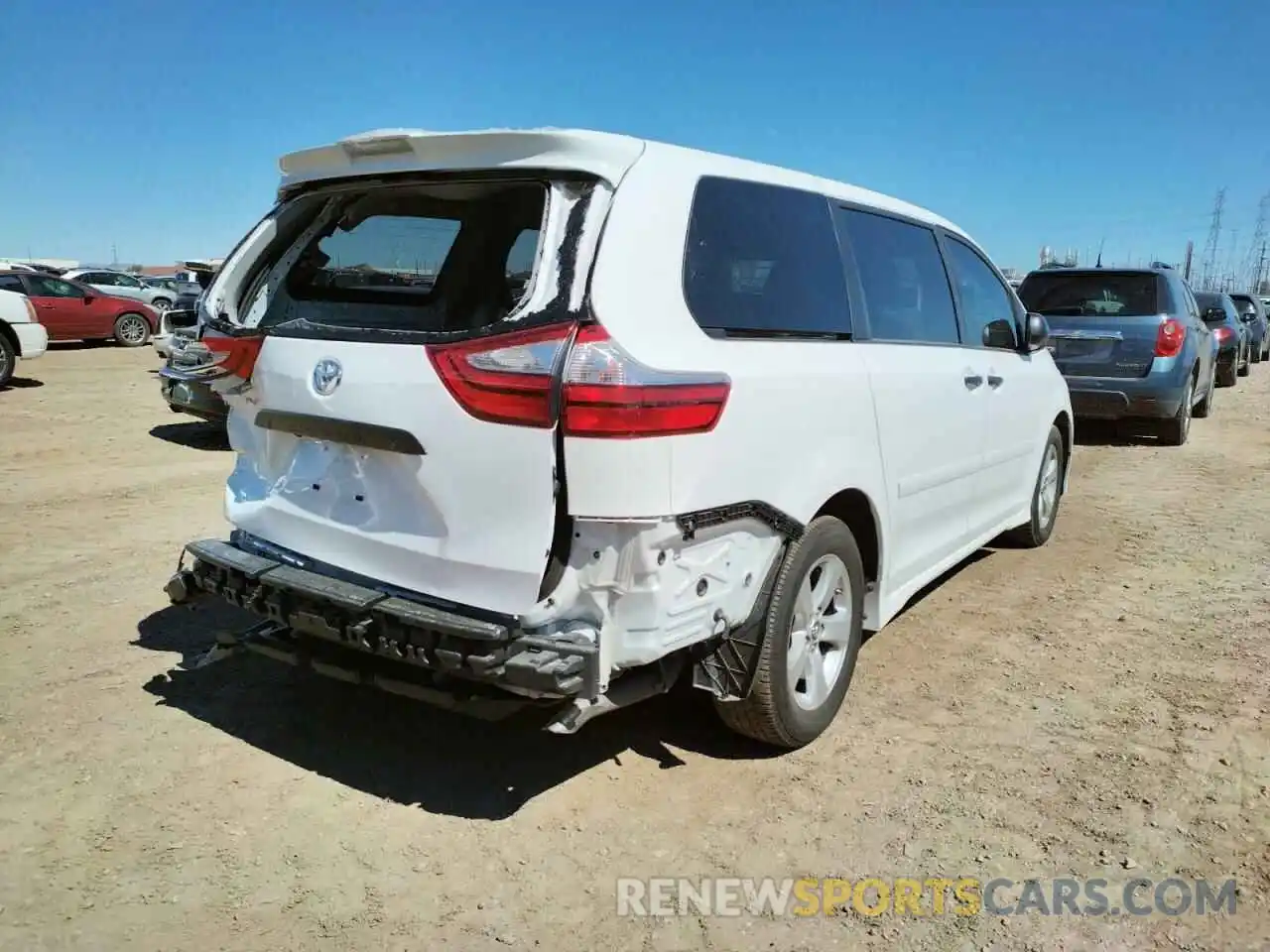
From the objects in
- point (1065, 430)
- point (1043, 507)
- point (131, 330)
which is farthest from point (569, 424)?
point (131, 330)

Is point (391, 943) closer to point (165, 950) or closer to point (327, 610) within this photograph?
point (165, 950)

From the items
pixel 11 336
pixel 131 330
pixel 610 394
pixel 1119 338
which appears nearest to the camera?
pixel 610 394

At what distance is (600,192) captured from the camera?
9.11ft

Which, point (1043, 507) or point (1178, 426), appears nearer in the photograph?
point (1043, 507)

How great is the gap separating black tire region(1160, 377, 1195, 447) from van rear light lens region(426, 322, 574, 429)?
950 centimetres

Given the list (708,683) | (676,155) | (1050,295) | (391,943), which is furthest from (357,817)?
(1050,295)

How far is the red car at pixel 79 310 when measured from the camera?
18.8 m

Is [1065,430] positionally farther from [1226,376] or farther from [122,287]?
[122,287]

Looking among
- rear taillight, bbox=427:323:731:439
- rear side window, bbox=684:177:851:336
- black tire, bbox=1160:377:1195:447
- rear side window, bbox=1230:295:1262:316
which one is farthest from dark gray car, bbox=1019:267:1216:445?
rear side window, bbox=1230:295:1262:316

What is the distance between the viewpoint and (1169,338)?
31.4 ft

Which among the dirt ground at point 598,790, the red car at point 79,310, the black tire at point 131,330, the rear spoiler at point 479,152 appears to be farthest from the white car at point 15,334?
the rear spoiler at point 479,152

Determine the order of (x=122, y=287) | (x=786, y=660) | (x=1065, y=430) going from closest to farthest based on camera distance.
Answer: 1. (x=786, y=660)
2. (x=1065, y=430)
3. (x=122, y=287)

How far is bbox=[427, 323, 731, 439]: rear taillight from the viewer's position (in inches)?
101

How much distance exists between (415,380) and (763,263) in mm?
1242
